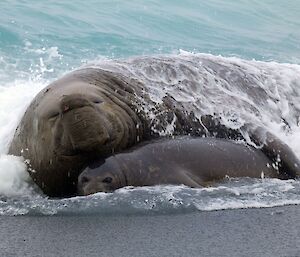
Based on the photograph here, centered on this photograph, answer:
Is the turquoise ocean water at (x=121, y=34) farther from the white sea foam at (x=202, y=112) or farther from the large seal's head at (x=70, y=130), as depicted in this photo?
the large seal's head at (x=70, y=130)

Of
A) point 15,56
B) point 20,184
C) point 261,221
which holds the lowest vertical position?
point 15,56

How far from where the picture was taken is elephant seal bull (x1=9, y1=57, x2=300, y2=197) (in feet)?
18.9

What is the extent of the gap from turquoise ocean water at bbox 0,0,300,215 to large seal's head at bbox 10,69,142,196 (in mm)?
1300

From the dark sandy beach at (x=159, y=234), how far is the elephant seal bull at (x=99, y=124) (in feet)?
2.55

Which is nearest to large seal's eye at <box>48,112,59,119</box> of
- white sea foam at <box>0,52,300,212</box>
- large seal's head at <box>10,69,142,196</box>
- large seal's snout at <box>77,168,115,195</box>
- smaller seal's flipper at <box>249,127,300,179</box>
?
large seal's head at <box>10,69,142,196</box>

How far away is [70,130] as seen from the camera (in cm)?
563

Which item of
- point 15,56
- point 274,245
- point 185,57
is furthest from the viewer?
point 15,56

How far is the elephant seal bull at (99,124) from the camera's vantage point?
18.9 ft

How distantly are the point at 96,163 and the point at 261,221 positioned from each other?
1432mm

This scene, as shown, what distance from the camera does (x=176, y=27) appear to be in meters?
22.2

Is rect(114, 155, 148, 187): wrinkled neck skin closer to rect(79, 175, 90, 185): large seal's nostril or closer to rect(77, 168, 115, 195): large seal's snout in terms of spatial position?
rect(77, 168, 115, 195): large seal's snout

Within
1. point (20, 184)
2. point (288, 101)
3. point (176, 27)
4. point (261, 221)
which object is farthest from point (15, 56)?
point (261, 221)

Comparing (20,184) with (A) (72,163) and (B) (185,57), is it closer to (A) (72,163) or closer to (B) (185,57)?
(A) (72,163)

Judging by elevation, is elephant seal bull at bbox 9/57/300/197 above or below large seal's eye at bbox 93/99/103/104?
below
